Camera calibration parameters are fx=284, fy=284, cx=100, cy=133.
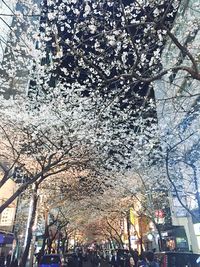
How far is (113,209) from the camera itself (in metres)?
36.0

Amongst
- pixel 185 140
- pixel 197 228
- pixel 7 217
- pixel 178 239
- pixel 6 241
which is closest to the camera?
pixel 185 140

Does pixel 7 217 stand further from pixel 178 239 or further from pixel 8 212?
pixel 178 239

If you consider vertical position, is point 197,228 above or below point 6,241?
above

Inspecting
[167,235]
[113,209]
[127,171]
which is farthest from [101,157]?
[113,209]

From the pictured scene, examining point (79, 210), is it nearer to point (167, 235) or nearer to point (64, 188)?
point (167, 235)

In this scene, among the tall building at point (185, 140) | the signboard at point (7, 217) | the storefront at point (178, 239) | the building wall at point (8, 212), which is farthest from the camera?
the storefront at point (178, 239)

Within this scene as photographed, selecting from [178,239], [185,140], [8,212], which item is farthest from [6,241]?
[185,140]

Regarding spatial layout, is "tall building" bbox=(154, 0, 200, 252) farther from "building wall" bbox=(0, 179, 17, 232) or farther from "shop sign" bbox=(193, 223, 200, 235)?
"building wall" bbox=(0, 179, 17, 232)

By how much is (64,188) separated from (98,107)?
12023 millimetres

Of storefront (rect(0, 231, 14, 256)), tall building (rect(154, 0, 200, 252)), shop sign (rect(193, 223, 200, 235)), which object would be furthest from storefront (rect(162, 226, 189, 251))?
storefront (rect(0, 231, 14, 256))

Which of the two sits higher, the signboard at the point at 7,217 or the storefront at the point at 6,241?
the signboard at the point at 7,217

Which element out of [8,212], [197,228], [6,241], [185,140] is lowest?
[6,241]

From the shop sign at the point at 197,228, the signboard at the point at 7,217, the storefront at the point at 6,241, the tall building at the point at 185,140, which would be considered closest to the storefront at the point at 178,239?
the tall building at the point at 185,140

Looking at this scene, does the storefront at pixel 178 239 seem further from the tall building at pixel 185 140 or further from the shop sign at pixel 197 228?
the shop sign at pixel 197 228
